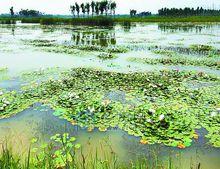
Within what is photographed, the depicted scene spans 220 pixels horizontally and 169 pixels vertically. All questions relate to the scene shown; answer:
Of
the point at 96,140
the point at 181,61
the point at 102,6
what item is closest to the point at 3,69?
the point at 96,140

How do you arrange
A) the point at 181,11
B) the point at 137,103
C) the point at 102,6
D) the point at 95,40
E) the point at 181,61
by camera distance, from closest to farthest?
the point at 137,103 → the point at 181,61 → the point at 95,40 → the point at 102,6 → the point at 181,11

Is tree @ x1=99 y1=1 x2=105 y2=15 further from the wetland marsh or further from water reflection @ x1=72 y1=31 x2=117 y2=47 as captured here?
the wetland marsh

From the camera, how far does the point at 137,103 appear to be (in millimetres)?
7625

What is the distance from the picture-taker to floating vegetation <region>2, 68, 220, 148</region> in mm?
6016

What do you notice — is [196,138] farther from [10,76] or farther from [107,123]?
[10,76]

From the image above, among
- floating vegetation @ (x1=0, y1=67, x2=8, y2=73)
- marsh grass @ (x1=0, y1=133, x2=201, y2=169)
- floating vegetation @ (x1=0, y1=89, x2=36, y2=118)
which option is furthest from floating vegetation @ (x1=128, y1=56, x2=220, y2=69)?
marsh grass @ (x1=0, y1=133, x2=201, y2=169)

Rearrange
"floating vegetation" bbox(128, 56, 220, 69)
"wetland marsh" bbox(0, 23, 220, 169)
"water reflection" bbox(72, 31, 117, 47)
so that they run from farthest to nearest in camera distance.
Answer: "water reflection" bbox(72, 31, 117, 47)
"floating vegetation" bbox(128, 56, 220, 69)
"wetland marsh" bbox(0, 23, 220, 169)

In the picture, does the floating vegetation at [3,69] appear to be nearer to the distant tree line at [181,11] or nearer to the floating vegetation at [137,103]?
the floating vegetation at [137,103]

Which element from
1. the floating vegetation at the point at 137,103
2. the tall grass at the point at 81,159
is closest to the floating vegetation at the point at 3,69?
the floating vegetation at the point at 137,103

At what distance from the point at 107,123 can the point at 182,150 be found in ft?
6.09

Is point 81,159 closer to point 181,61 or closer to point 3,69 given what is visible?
point 3,69

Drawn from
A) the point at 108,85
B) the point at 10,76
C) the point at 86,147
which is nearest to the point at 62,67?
the point at 10,76

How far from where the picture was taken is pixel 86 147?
547cm

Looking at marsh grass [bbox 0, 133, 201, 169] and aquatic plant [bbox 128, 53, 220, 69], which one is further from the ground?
aquatic plant [bbox 128, 53, 220, 69]
